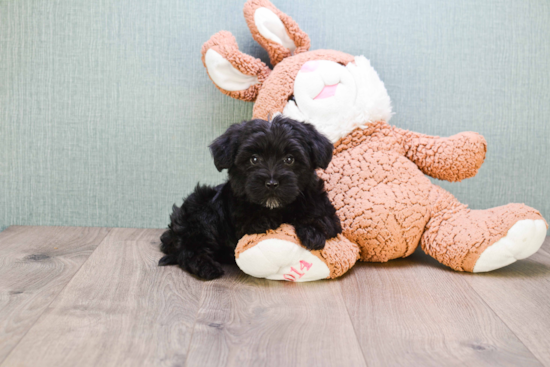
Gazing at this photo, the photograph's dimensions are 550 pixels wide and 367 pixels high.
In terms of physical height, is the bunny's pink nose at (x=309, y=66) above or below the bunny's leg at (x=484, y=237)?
above

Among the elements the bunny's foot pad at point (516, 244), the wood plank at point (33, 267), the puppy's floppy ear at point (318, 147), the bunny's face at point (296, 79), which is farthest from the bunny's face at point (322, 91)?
the wood plank at point (33, 267)

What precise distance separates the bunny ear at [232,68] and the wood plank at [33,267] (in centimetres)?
85

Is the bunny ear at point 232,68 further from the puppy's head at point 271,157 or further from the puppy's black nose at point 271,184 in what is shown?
the puppy's black nose at point 271,184

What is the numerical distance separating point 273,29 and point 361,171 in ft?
2.21

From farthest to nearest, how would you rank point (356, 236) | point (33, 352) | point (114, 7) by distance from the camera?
point (114, 7) → point (356, 236) → point (33, 352)

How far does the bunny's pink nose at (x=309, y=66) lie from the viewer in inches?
65.7

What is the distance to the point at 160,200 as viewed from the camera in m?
2.09

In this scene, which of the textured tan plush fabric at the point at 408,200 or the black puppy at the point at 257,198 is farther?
the textured tan plush fabric at the point at 408,200

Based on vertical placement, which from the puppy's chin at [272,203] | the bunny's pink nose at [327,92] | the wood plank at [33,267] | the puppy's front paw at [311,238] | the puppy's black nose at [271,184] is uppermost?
the bunny's pink nose at [327,92]

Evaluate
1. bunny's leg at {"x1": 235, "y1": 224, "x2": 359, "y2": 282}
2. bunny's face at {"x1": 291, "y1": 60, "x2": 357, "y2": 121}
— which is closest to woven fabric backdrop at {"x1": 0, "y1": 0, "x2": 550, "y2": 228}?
bunny's face at {"x1": 291, "y1": 60, "x2": 357, "y2": 121}

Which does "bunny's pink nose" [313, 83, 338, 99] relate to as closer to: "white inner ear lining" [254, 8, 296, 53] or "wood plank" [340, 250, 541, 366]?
"white inner ear lining" [254, 8, 296, 53]

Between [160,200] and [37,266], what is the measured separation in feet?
2.03

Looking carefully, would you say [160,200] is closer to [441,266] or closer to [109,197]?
[109,197]

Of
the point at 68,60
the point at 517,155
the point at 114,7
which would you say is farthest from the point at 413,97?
the point at 68,60
